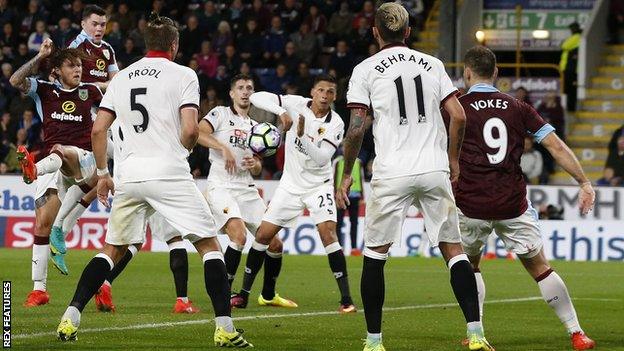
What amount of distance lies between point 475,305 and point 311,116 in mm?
4755

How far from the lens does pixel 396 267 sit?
21.6 metres

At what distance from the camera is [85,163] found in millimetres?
13781

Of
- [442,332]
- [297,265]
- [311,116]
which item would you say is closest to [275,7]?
[297,265]

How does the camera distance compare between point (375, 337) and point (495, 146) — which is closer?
point (375, 337)

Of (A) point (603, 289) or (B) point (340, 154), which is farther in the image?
(B) point (340, 154)

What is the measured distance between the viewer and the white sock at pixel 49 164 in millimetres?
13188

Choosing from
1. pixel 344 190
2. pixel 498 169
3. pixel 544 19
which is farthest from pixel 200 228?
pixel 544 19

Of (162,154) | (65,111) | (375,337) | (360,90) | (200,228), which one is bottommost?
(375,337)

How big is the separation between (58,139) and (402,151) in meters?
4.91

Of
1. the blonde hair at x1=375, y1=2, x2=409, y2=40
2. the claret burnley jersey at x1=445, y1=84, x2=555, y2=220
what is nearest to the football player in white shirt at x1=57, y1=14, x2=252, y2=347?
the blonde hair at x1=375, y1=2, x2=409, y2=40

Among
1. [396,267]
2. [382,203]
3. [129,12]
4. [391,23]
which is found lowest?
[396,267]

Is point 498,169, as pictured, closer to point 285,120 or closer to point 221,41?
point 285,120

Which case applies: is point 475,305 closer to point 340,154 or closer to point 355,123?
point 355,123

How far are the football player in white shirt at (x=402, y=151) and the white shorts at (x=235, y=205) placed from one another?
4608 millimetres
